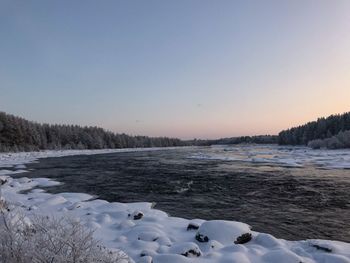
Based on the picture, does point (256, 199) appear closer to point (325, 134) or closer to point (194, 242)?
point (194, 242)

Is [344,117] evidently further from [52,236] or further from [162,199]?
[52,236]

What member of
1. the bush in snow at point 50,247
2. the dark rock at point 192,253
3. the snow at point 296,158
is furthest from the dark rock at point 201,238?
the snow at point 296,158

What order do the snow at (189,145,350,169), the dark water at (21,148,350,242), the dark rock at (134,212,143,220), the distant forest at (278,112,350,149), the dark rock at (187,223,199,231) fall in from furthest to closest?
the distant forest at (278,112,350,149) → the snow at (189,145,350,169) → the dark rock at (134,212,143,220) → the dark water at (21,148,350,242) → the dark rock at (187,223,199,231)

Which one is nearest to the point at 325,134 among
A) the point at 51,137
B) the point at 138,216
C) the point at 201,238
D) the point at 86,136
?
the point at 86,136

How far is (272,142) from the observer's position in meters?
196

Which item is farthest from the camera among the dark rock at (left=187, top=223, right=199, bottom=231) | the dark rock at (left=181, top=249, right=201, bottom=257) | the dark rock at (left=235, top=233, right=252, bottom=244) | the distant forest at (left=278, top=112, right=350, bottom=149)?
the distant forest at (left=278, top=112, right=350, bottom=149)

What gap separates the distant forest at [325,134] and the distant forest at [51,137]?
74790 mm

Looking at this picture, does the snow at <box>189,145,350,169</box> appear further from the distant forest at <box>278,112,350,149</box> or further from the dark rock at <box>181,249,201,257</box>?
the dark rock at <box>181,249,201,257</box>

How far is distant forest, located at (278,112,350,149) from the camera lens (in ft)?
285

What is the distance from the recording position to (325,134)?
108 m

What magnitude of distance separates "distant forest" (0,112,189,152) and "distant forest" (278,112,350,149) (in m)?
74.8

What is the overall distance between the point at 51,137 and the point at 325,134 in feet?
305

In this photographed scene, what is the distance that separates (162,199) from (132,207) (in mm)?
3104

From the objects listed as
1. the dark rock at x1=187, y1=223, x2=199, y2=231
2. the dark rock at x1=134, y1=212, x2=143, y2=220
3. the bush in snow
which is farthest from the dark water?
the bush in snow
